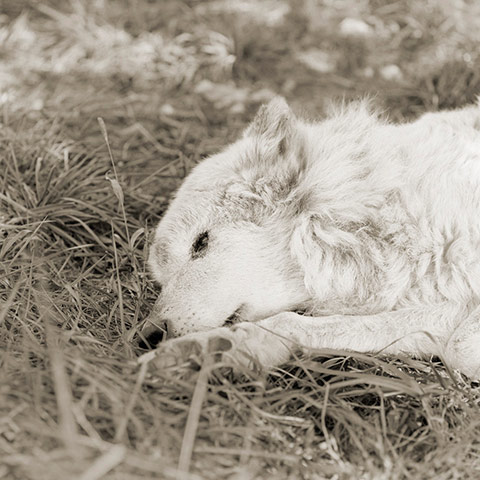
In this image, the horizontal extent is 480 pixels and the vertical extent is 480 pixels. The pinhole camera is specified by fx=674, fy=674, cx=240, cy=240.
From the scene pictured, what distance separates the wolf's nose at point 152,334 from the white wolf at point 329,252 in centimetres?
5

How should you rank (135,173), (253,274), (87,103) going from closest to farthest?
1. (253,274)
2. (135,173)
3. (87,103)

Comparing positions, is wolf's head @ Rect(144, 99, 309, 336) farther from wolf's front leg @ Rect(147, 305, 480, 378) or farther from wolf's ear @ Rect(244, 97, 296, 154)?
wolf's front leg @ Rect(147, 305, 480, 378)

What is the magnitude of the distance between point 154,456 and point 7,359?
2.49 ft

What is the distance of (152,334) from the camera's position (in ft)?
10.2

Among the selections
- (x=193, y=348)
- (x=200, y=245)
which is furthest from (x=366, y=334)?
(x=200, y=245)

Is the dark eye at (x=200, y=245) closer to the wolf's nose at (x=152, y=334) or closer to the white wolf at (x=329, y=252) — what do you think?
the white wolf at (x=329, y=252)

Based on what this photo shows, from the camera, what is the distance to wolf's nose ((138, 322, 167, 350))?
10.1 feet

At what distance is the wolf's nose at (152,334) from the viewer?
3.09 m

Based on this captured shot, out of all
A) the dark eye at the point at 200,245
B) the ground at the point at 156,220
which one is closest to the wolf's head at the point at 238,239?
the dark eye at the point at 200,245

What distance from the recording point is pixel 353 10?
623 centimetres

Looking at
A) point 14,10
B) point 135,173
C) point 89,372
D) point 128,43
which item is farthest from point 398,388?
point 14,10

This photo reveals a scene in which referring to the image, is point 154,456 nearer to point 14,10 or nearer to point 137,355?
point 137,355

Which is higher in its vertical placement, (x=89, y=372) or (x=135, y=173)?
(x=89, y=372)

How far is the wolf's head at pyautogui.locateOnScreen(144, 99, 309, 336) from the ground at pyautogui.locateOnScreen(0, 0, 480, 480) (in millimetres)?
280
